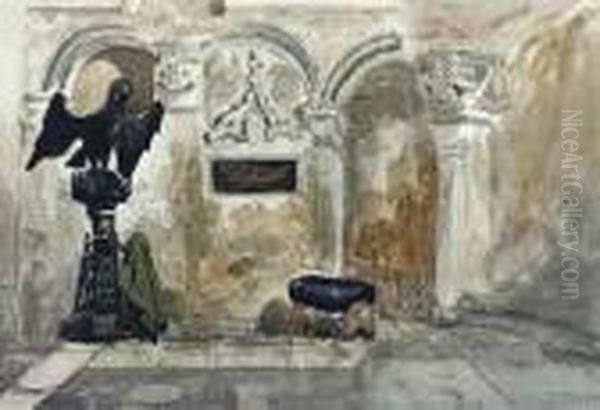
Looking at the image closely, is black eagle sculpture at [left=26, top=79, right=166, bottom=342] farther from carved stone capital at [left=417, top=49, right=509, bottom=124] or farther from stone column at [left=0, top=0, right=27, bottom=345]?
carved stone capital at [left=417, top=49, right=509, bottom=124]

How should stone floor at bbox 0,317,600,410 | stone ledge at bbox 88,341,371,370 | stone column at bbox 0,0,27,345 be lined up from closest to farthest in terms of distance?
stone floor at bbox 0,317,600,410
stone ledge at bbox 88,341,371,370
stone column at bbox 0,0,27,345

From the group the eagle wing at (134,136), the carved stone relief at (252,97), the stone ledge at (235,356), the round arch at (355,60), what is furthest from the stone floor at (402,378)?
the round arch at (355,60)

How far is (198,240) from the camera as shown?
698 centimetres

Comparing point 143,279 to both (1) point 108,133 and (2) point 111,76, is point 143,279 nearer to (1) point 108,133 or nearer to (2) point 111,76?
(1) point 108,133

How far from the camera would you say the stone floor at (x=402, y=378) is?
6406mm

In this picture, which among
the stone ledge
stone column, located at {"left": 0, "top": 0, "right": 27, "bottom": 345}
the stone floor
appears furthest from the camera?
stone column, located at {"left": 0, "top": 0, "right": 27, "bottom": 345}

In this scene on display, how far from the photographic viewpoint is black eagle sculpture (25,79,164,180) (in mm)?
6988

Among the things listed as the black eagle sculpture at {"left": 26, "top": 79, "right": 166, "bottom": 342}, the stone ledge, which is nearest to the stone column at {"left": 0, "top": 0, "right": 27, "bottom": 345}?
the black eagle sculpture at {"left": 26, "top": 79, "right": 166, "bottom": 342}

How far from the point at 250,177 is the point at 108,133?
75 cm

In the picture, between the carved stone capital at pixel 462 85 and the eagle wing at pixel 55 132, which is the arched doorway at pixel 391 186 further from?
the eagle wing at pixel 55 132

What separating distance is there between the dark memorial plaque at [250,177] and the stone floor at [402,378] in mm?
799

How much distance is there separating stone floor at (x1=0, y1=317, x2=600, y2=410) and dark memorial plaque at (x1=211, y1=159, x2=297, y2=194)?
799mm

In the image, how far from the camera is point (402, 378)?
263 inches

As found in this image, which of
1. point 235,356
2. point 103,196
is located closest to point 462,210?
point 235,356
